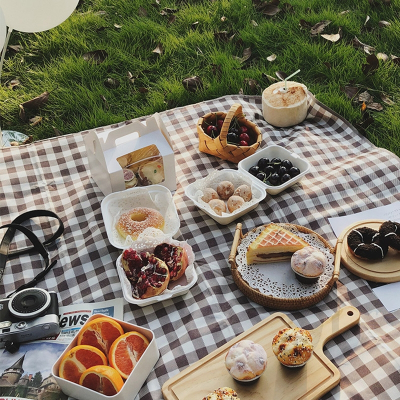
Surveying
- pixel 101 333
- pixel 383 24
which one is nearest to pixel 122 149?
pixel 101 333

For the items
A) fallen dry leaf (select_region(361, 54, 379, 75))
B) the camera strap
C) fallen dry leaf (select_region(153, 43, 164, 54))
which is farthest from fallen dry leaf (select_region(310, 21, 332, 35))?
the camera strap

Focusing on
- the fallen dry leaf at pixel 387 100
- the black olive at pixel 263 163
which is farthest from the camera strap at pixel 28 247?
the fallen dry leaf at pixel 387 100

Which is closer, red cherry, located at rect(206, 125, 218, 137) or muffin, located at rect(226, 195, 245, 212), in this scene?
muffin, located at rect(226, 195, 245, 212)

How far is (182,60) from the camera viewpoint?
3.50m

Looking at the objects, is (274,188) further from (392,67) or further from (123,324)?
(392,67)

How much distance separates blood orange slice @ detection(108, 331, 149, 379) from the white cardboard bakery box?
0.85 meters

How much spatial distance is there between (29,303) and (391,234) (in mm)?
1479

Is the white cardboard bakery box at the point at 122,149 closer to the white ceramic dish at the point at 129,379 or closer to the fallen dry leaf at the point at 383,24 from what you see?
the white ceramic dish at the point at 129,379

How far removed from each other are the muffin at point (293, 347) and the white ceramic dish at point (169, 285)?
459mm

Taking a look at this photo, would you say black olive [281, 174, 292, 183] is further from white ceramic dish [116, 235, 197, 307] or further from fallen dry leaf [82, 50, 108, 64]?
fallen dry leaf [82, 50, 108, 64]

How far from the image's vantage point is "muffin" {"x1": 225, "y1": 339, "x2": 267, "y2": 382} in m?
1.59

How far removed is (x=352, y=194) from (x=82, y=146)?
1.49 meters

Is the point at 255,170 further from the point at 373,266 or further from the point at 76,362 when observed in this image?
the point at 76,362

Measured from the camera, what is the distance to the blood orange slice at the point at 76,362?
62.6 inches
